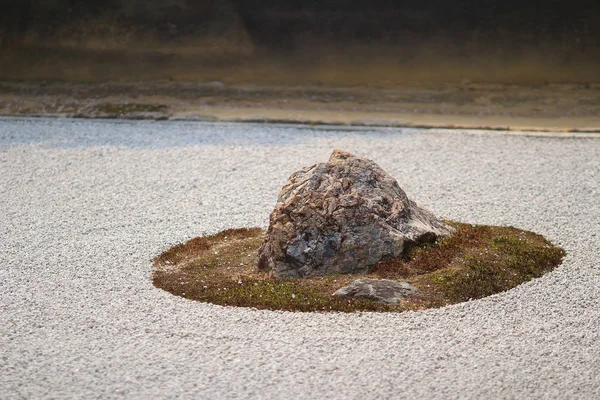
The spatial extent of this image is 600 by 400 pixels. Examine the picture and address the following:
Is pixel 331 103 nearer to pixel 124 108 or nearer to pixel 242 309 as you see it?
pixel 124 108

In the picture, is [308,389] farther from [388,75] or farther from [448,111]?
[388,75]

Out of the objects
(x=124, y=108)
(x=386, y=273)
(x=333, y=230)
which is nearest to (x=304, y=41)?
(x=124, y=108)

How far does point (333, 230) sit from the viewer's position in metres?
6.80

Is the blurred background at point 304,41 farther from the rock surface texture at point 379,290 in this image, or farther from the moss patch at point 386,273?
the rock surface texture at point 379,290

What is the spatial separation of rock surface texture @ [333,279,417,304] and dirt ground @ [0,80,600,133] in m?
6.14

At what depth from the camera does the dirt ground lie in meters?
12.6

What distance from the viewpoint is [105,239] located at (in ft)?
26.5

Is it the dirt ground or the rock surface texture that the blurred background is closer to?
the dirt ground

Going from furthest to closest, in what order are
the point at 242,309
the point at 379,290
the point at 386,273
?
the point at 386,273, the point at 379,290, the point at 242,309

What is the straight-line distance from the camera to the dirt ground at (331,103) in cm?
1255

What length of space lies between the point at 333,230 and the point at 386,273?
0.54 meters

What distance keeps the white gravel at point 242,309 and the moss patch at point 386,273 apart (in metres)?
0.15

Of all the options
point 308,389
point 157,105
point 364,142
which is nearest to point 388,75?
point 364,142

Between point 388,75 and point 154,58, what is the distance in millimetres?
4060
